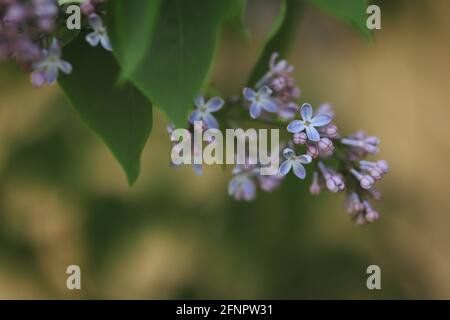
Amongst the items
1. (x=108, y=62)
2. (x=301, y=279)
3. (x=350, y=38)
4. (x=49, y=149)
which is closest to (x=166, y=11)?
(x=108, y=62)

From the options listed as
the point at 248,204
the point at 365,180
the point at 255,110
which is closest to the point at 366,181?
the point at 365,180

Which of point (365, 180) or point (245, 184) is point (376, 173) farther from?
point (245, 184)

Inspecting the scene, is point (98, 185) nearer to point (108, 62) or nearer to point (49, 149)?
point (49, 149)

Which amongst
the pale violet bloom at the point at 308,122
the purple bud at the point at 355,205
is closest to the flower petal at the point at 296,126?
the pale violet bloom at the point at 308,122

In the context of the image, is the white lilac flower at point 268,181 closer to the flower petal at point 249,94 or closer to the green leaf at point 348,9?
the flower petal at point 249,94

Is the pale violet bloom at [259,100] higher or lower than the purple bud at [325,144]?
higher

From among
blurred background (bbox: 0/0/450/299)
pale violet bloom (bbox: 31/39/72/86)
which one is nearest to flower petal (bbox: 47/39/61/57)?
pale violet bloom (bbox: 31/39/72/86)

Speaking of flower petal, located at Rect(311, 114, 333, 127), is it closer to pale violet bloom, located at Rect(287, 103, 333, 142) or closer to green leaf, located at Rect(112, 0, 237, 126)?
pale violet bloom, located at Rect(287, 103, 333, 142)

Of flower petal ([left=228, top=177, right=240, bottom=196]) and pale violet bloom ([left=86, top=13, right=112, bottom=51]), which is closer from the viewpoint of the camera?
pale violet bloom ([left=86, top=13, right=112, bottom=51])
